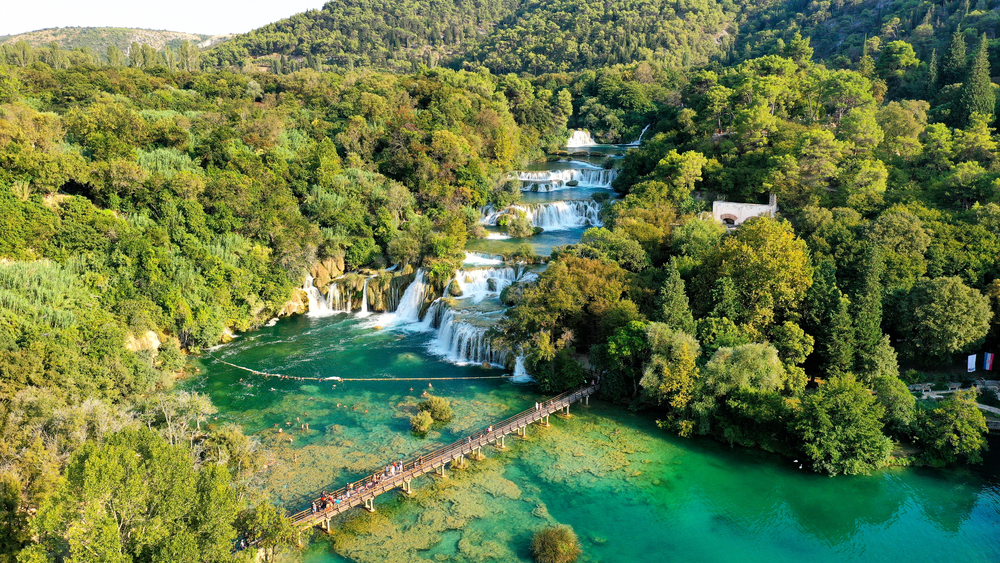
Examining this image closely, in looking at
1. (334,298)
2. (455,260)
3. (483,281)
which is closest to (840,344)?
(483,281)

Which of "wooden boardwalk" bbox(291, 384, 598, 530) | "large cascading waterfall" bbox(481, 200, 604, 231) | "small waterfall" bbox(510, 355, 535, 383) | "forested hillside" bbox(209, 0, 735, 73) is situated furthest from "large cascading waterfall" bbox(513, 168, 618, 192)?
"forested hillside" bbox(209, 0, 735, 73)

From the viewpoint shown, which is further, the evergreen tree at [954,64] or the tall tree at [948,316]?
the evergreen tree at [954,64]

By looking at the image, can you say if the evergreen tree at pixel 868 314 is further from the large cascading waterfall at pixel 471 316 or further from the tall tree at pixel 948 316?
the large cascading waterfall at pixel 471 316

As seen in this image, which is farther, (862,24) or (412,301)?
(862,24)

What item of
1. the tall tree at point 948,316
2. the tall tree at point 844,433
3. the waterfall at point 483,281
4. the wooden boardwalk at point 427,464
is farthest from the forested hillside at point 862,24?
the wooden boardwalk at point 427,464

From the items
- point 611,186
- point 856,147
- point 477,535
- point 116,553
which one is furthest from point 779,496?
point 611,186

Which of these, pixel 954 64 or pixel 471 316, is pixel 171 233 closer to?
pixel 471 316

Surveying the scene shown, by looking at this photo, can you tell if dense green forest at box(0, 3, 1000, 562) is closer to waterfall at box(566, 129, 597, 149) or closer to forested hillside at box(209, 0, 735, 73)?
waterfall at box(566, 129, 597, 149)

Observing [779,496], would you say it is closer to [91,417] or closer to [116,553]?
[116,553]
